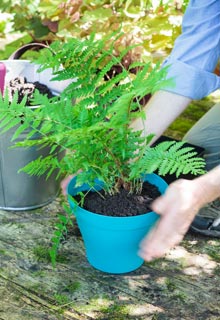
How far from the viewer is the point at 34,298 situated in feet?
5.88

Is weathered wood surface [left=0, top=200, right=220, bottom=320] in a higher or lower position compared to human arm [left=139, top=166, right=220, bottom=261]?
lower

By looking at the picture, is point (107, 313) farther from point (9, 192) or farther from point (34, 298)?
point (9, 192)

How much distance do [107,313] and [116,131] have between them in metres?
0.58

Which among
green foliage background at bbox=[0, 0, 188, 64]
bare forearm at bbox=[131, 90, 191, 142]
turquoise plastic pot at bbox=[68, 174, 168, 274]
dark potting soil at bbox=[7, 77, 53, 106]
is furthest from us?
green foliage background at bbox=[0, 0, 188, 64]

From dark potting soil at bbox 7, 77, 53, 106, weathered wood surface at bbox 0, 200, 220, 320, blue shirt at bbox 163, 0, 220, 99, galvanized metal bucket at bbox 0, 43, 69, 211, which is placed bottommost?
weathered wood surface at bbox 0, 200, 220, 320

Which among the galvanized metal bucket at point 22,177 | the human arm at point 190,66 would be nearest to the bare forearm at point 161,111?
the human arm at point 190,66

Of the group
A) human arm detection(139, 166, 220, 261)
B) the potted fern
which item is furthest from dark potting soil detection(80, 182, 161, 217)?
human arm detection(139, 166, 220, 261)

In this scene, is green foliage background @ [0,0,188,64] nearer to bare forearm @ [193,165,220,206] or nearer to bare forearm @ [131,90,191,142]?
bare forearm @ [131,90,191,142]

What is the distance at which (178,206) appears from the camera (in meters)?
1.32

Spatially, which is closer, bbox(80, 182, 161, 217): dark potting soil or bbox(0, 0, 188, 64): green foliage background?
bbox(80, 182, 161, 217): dark potting soil

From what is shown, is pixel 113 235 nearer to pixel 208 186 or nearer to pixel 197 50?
pixel 208 186

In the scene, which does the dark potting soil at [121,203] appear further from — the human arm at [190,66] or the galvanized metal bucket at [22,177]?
the galvanized metal bucket at [22,177]

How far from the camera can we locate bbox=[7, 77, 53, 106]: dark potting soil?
6.91 ft

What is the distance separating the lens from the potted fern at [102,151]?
1.63 m
